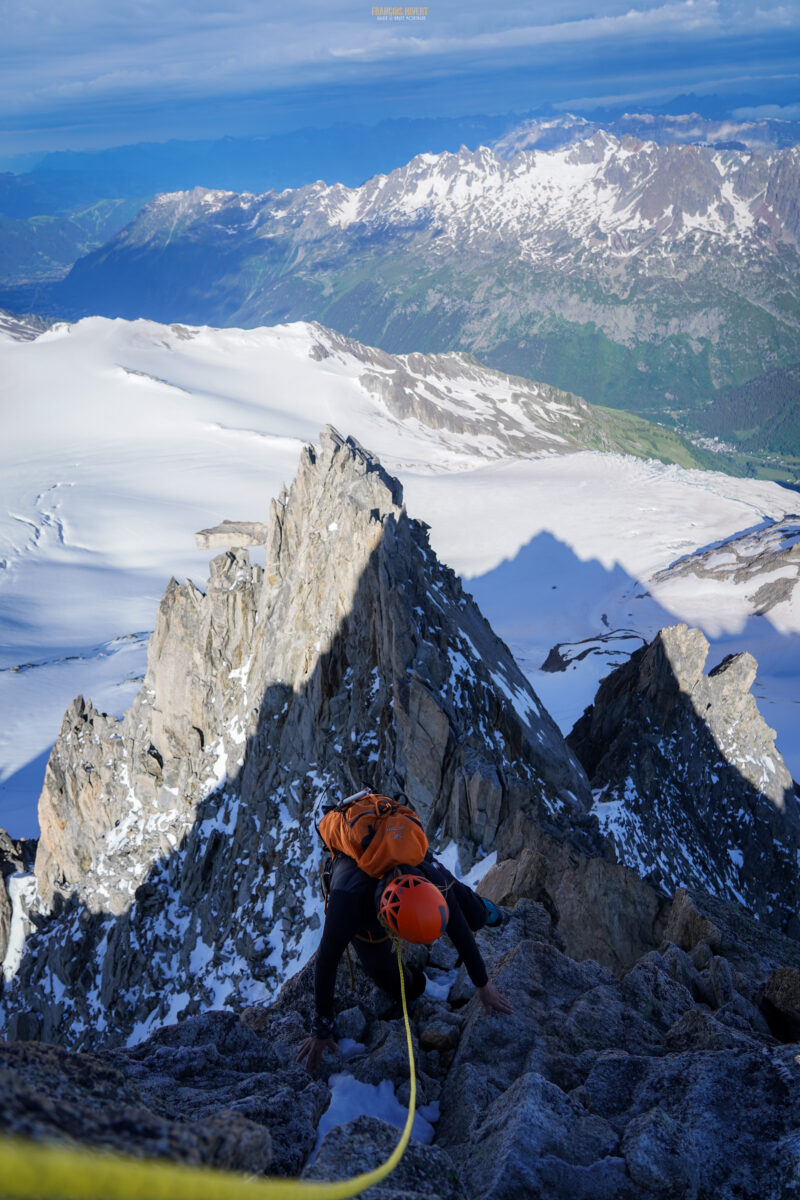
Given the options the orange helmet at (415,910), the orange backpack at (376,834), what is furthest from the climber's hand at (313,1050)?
the orange backpack at (376,834)

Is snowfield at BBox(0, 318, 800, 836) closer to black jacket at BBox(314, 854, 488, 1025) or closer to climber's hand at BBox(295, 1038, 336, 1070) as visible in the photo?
black jacket at BBox(314, 854, 488, 1025)

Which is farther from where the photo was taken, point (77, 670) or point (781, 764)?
point (77, 670)

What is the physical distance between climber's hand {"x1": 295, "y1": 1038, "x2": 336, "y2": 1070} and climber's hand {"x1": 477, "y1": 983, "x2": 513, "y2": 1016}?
5.40 ft

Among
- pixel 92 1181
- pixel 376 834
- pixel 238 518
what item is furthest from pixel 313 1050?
pixel 238 518

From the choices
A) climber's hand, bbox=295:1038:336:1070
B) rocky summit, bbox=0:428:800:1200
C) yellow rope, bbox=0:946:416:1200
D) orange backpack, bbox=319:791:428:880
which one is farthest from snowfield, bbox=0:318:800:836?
yellow rope, bbox=0:946:416:1200

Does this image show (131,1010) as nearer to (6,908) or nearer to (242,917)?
(242,917)

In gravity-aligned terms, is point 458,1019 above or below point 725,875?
above

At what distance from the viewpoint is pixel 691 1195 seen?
5328 millimetres

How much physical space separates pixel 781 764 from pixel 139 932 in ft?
75.6

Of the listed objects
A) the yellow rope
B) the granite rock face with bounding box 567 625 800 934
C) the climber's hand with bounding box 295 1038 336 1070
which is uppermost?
the yellow rope

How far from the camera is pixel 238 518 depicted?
375ft

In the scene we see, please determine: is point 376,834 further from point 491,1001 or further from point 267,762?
point 267,762

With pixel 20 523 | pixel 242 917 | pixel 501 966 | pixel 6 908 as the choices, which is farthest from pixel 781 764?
pixel 20 523

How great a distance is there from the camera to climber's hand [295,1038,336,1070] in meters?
7.45
